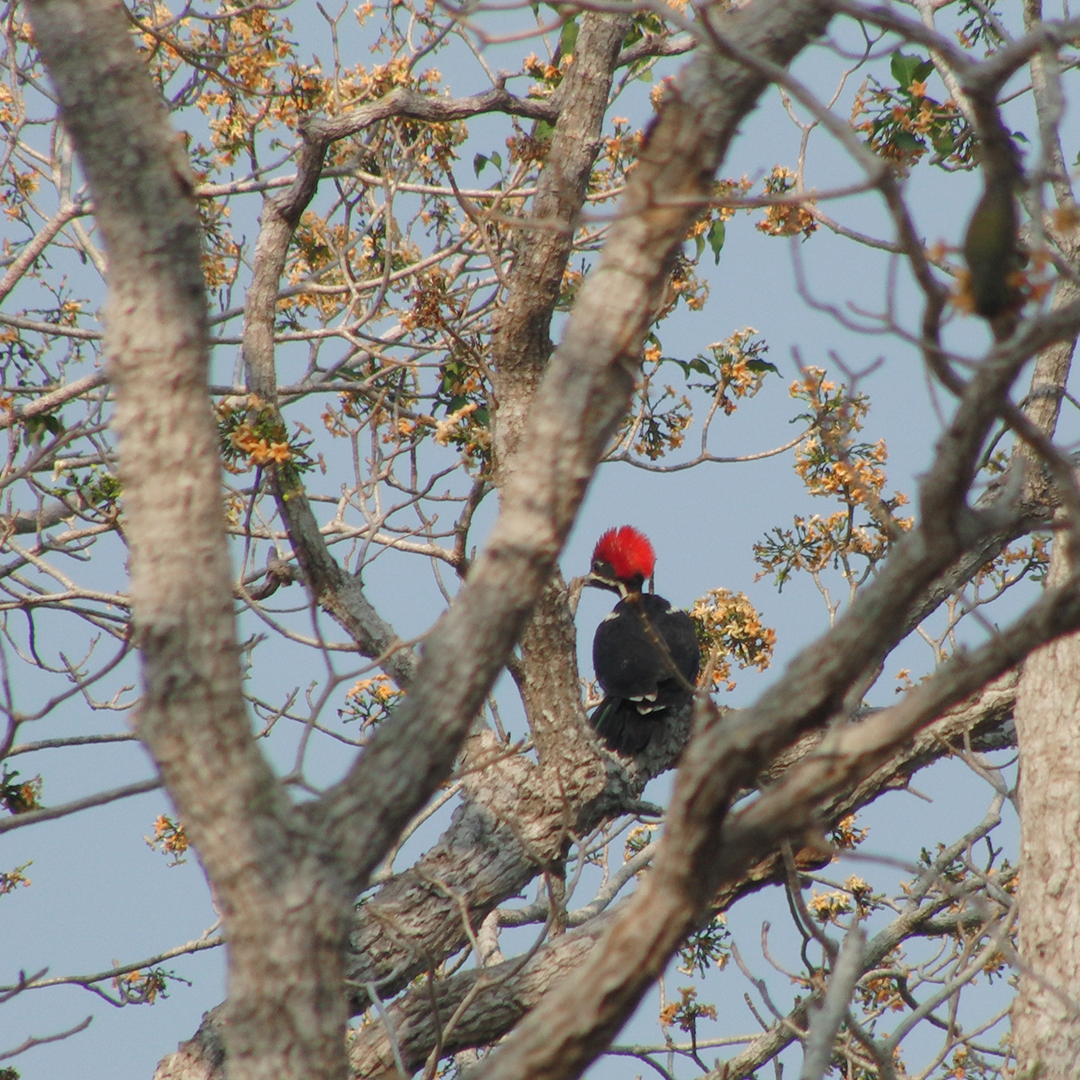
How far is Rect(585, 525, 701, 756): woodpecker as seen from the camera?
6199 mm

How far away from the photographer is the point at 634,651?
21.5ft

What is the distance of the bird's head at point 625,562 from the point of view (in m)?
8.02

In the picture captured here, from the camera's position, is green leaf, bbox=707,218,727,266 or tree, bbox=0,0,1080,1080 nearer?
tree, bbox=0,0,1080,1080

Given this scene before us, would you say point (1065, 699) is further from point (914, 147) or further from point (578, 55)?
point (578, 55)

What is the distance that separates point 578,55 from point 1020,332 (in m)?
3.90

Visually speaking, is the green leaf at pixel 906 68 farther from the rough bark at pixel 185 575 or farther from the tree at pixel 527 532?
the rough bark at pixel 185 575

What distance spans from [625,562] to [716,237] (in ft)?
8.06

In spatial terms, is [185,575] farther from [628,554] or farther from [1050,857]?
[628,554]

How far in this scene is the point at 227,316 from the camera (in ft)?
24.9

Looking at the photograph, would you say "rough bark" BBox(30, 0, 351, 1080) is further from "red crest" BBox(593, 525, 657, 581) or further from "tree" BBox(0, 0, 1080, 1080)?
"red crest" BBox(593, 525, 657, 581)

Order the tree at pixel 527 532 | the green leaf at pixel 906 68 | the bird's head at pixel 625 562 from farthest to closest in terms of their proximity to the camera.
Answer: the bird's head at pixel 625 562, the green leaf at pixel 906 68, the tree at pixel 527 532

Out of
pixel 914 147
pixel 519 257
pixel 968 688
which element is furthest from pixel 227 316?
pixel 968 688

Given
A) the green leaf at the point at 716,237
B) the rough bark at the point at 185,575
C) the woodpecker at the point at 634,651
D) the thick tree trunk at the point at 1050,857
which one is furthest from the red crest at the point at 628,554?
the rough bark at the point at 185,575

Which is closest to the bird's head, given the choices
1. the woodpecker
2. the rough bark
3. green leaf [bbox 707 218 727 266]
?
the woodpecker
